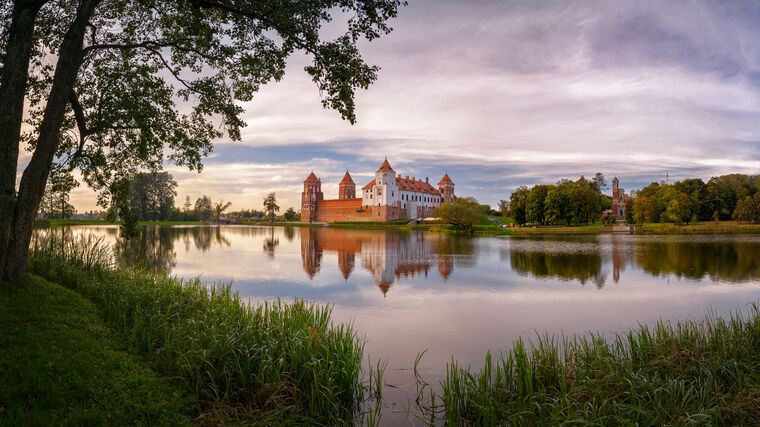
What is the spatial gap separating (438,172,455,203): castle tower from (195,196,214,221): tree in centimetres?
5664

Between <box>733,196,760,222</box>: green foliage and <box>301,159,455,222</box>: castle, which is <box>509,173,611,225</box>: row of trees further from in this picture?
<box>301,159,455,222</box>: castle

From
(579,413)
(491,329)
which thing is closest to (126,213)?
(491,329)

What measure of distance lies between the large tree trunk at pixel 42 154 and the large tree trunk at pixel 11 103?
0.14 meters

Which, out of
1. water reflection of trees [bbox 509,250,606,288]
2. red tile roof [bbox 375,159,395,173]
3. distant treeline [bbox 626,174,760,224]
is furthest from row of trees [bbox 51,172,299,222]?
distant treeline [bbox 626,174,760,224]

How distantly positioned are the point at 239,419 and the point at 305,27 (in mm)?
5992

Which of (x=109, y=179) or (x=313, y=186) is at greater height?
(x=313, y=186)

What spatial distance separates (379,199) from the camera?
87.5m

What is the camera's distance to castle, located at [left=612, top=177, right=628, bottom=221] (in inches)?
3295

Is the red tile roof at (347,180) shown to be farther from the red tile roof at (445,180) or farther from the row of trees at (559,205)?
the row of trees at (559,205)

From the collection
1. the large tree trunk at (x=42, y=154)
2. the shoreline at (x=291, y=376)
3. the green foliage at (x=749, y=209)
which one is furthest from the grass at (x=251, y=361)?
the green foliage at (x=749, y=209)

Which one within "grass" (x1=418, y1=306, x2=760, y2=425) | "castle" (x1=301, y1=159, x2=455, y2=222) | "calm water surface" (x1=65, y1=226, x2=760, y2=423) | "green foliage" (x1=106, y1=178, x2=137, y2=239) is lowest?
"calm water surface" (x1=65, y1=226, x2=760, y2=423)

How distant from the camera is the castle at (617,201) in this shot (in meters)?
83.7

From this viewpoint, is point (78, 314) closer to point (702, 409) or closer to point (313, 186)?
point (702, 409)

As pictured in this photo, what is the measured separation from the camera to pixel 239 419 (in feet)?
14.8
